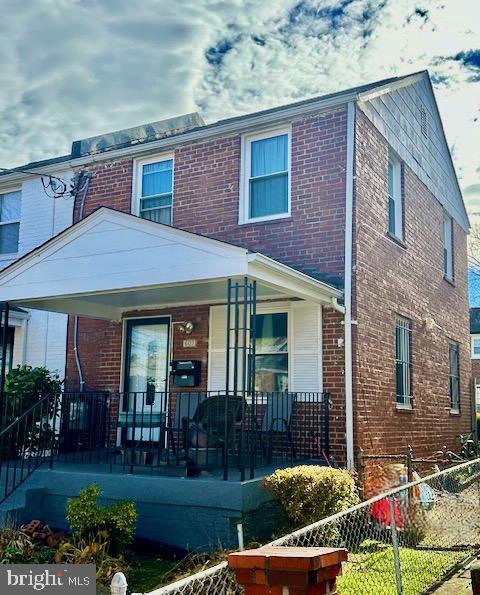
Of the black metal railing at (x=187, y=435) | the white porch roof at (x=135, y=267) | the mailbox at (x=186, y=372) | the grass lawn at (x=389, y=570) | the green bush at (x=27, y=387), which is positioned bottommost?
the grass lawn at (x=389, y=570)

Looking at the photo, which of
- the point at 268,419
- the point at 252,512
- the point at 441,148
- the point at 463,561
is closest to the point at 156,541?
the point at 252,512

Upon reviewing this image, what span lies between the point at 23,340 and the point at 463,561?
8.80 m

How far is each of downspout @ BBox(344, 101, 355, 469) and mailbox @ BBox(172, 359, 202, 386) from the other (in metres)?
2.53

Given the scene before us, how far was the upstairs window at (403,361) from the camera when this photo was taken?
1118 cm

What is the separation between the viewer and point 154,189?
37.9ft

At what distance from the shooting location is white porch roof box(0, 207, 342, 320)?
7.67m

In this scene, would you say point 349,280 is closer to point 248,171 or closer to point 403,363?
point 248,171

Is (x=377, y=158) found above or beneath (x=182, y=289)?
above

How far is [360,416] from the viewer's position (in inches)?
360

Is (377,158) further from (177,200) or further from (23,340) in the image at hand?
(23,340)

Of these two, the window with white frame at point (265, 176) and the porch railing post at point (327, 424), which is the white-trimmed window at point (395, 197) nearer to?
the window with white frame at point (265, 176)

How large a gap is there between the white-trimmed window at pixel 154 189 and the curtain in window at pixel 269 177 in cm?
161

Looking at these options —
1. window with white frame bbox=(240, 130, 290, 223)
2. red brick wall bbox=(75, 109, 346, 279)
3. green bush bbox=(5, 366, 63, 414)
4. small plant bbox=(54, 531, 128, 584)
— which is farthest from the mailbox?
small plant bbox=(54, 531, 128, 584)

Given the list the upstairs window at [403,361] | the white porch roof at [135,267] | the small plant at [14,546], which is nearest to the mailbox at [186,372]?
the white porch roof at [135,267]
